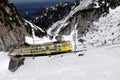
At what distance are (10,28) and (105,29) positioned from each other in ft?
227

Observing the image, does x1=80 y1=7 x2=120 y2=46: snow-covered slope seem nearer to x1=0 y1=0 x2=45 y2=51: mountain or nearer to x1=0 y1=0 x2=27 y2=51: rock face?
x1=0 y1=0 x2=45 y2=51: mountain

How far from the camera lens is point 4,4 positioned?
126m

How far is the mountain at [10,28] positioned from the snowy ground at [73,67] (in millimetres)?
27119

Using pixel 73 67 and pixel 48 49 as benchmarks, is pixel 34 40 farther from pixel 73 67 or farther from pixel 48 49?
pixel 73 67

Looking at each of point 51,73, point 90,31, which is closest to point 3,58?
point 51,73

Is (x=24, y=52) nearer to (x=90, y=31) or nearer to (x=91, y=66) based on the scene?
(x=91, y=66)

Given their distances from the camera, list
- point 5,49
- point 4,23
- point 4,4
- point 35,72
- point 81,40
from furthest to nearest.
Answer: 1. point 81,40
2. point 4,4
3. point 4,23
4. point 5,49
5. point 35,72

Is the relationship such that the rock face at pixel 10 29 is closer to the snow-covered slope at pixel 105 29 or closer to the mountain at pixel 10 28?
the mountain at pixel 10 28

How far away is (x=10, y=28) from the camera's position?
11488cm

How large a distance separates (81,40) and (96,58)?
9516 centimetres

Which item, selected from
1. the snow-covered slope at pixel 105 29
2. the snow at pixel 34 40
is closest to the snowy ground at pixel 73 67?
the snow at pixel 34 40

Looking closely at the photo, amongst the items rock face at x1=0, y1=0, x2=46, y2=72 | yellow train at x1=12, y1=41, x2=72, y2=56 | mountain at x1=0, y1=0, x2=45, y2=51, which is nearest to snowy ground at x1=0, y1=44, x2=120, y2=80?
yellow train at x1=12, y1=41, x2=72, y2=56

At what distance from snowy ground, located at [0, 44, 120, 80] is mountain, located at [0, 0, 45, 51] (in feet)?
89.0

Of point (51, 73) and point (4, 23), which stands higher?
point (4, 23)
